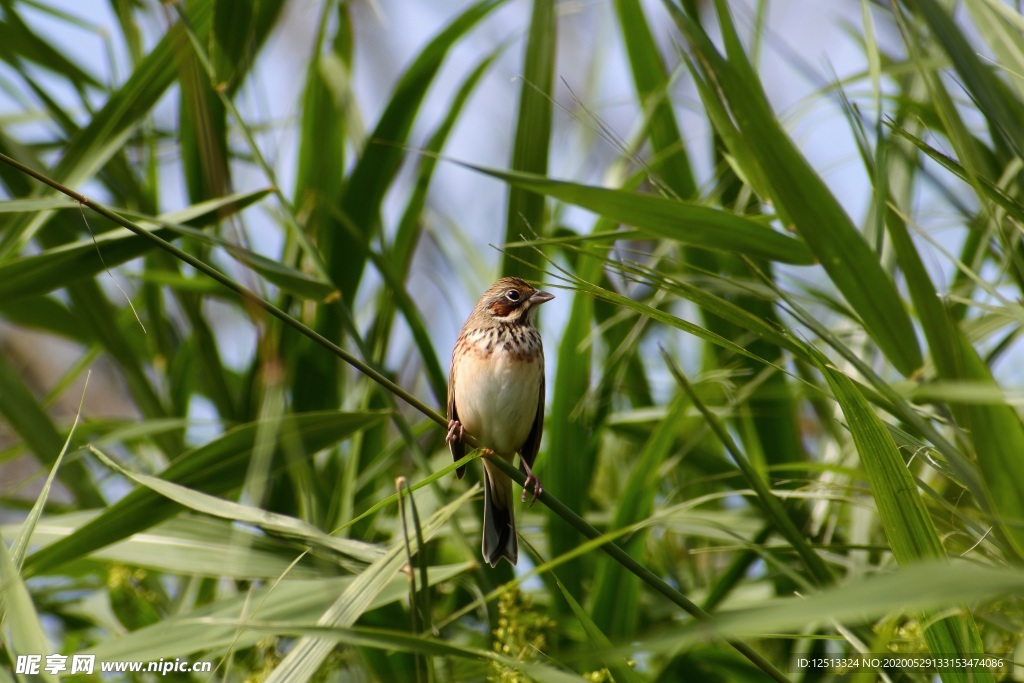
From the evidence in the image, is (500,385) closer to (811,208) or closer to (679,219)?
(679,219)

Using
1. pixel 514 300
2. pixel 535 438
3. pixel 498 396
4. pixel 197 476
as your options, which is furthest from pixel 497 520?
pixel 197 476

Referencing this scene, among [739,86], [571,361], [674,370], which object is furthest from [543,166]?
[674,370]

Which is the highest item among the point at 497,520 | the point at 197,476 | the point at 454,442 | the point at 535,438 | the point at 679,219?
the point at 679,219

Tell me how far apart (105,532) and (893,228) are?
6.92ft

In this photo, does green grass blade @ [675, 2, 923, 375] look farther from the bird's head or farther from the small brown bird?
Answer: the bird's head

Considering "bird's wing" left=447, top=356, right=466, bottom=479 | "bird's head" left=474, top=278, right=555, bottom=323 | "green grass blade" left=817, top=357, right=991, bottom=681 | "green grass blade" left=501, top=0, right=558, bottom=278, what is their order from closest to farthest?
1. "green grass blade" left=817, top=357, right=991, bottom=681
2. "green grass blade" left=501, top=0, right=558, bottom=278
3. "bird's wing" left=447, top=356, right=466, bottom=479
4. "bird's head" left=474, top=278, right=555, bottom=323

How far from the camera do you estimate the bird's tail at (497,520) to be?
3156mm

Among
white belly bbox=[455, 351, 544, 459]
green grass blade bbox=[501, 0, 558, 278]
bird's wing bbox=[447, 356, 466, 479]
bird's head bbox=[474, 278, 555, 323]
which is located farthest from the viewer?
bird's head bbox=[474, 278, 555, 323]

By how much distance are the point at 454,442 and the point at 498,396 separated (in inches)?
11.8

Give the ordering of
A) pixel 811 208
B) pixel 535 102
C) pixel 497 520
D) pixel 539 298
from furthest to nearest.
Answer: pixel 539 298 < pixel 497 520 < pixel 535 102 < pixel 811 208

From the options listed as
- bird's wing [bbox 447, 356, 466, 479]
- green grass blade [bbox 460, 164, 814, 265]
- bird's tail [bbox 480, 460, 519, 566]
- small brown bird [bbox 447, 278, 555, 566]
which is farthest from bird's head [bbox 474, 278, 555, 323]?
green grass blade [bbox 460, 164, 814, 265]

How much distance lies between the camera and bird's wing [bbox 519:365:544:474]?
382cm

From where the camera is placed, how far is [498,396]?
12.0 feet

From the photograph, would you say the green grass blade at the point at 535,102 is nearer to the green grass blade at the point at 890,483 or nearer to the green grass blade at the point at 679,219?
the green grass blade at the point at 679,219
